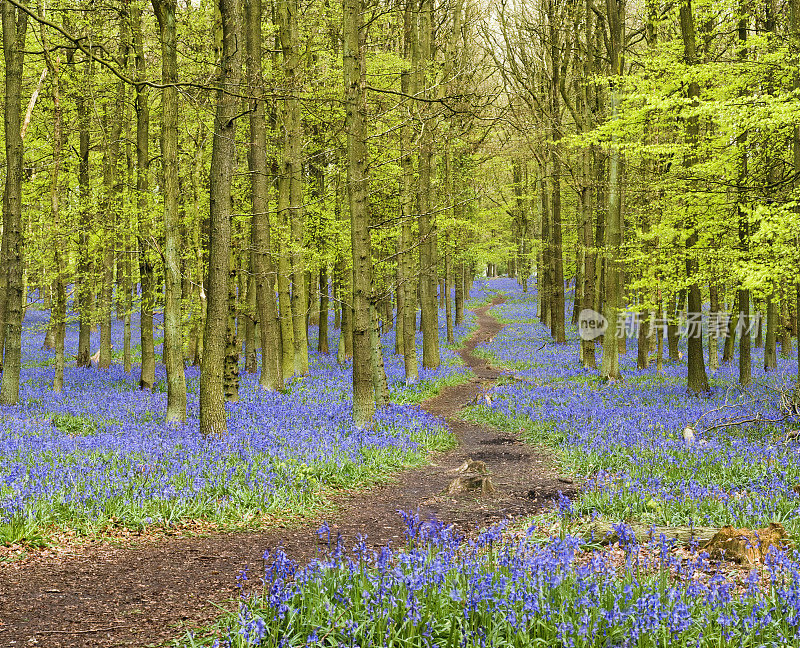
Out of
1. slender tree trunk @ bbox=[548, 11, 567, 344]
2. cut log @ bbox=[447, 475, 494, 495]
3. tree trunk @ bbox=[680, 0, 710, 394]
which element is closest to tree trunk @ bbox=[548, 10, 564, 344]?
slender tree trunk @ bbox=[548, 11, 567, 344]

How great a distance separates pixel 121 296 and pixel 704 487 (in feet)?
58.3

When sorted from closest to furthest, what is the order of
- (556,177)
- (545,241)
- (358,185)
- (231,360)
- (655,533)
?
(655,533) < (358,185) < (231,360) < (556,177) < (545,241)

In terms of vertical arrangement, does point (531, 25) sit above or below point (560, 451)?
above

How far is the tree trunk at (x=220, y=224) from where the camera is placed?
10.2 meters

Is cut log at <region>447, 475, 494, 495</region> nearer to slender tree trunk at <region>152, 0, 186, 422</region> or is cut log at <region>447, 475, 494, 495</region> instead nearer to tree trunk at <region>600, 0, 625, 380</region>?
slender tree trunk at <region>152, 0, 186, 422</region>

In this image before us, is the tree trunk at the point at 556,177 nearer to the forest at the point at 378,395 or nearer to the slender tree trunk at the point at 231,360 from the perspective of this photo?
the forest at the point at 378,395

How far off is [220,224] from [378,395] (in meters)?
5.44

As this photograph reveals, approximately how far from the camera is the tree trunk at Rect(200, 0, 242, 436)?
33.4ft

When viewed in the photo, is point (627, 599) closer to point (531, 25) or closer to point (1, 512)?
point (1, 512)

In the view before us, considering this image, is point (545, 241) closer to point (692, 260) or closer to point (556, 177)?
point (556, 177)

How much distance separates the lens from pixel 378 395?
1376cm

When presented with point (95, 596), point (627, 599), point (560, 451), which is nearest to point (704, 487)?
point (560, 451)

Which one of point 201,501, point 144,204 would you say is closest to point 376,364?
point 201,501

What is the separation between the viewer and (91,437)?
10.2 metres
